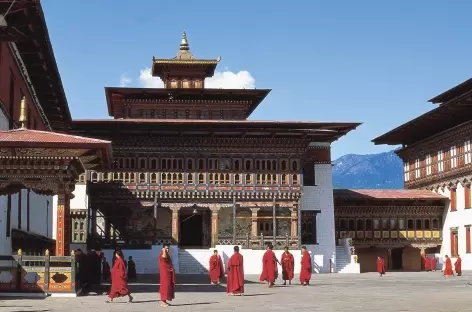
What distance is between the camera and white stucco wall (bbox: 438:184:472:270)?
137 feet

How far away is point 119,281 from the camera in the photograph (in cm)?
1745

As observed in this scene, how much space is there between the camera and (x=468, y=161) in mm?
41156

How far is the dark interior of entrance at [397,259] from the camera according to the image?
47.7 metres

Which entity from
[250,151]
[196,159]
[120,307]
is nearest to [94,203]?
[196,159]

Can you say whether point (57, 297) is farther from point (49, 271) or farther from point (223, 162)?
point (223, 162)

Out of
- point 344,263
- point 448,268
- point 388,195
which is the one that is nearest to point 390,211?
point 388,195

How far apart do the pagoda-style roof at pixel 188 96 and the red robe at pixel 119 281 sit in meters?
27.1

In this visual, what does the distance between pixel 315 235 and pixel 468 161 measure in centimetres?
911

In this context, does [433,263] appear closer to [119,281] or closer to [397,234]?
[397,234]

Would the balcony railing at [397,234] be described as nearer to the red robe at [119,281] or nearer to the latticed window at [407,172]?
the latticed window at [407,172]

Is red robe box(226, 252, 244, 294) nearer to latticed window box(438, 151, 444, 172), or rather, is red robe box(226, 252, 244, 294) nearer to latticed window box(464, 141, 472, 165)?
latticed window box(464, 141, 472, 165)

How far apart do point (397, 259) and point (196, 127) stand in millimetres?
17053

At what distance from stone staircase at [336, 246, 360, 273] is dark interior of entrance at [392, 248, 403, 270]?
20.9ft

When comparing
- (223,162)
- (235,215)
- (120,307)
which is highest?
(223,162)
